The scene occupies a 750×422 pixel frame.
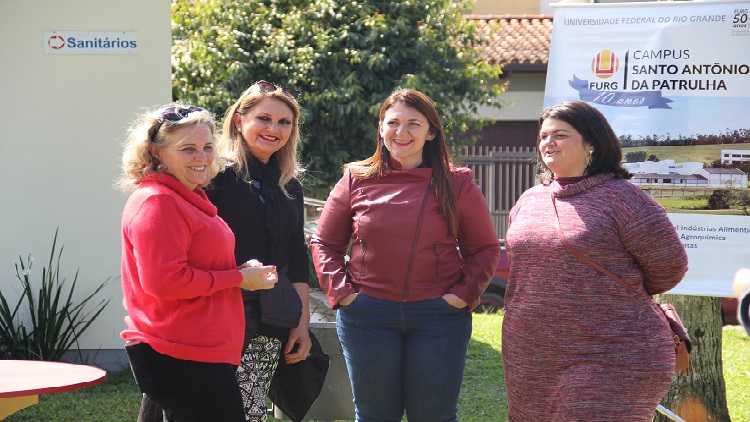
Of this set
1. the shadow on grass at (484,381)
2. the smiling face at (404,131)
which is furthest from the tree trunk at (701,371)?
the smiling face at (404,131)

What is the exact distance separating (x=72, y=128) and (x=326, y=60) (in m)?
4.43

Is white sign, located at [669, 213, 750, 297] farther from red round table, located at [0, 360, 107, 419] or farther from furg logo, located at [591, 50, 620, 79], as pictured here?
red round table, located at [0, 360, 107, 419]

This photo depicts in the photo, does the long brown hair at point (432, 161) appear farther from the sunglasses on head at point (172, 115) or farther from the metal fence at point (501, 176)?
the metal fence at point (501, 176)

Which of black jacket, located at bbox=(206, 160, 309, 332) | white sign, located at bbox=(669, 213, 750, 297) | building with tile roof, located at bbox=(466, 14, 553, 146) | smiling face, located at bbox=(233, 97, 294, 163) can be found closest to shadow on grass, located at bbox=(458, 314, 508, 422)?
white sign, located at bbox=(669, 213, 750, 297)

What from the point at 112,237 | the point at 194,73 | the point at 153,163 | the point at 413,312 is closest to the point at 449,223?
the point at 413,312

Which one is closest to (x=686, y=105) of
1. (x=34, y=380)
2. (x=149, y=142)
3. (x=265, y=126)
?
(x=265, y=126)

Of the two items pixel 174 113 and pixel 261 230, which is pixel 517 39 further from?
pixel 174 113

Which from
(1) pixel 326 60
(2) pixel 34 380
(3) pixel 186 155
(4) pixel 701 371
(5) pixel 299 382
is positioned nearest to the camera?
(3) pixel 186 155

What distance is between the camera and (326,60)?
11133mm

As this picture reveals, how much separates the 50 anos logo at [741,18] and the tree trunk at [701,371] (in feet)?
5.70

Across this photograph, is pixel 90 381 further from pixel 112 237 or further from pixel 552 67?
pixel 112 237

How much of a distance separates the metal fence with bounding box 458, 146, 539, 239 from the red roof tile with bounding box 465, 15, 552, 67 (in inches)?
69.9

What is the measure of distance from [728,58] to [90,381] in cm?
369

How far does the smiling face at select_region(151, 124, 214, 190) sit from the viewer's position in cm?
364
